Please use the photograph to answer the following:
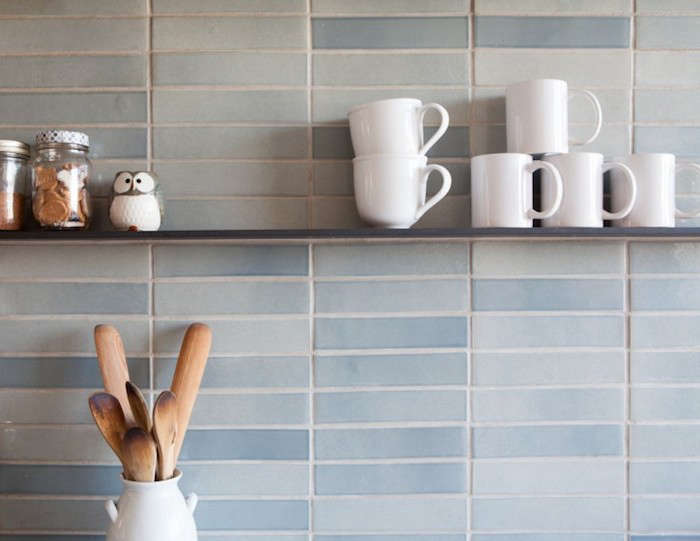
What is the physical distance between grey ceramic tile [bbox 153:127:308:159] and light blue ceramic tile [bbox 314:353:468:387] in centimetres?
32

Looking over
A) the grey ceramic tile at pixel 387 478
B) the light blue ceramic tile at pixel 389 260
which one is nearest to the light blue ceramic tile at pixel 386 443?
the grey ceramic tile at pixel 387 478

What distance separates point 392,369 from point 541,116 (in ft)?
1.38

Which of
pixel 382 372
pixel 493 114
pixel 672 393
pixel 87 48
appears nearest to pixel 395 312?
pixel 382 372

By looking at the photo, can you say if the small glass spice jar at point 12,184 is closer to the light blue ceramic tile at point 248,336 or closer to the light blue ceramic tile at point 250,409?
the light blue ceramic tile at point 248,336

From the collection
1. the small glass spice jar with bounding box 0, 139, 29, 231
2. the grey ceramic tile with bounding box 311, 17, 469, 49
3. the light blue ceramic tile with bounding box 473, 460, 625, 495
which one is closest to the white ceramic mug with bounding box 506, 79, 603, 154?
the grey ceramic tile with bounding box 311, 17, 469, 49

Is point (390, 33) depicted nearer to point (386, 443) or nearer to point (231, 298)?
point (231, 298)

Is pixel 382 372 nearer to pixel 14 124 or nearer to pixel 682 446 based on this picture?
pixel 682 446

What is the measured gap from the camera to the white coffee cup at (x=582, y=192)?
89cm

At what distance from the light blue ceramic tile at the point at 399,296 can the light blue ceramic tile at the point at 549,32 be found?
1.20 feet

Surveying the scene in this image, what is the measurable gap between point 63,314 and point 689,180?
Answer: 3.14ft

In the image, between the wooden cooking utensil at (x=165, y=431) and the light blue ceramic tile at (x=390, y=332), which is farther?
the light blue ceramic tile at (x=390, y=332)

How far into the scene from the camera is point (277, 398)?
3.24 feet

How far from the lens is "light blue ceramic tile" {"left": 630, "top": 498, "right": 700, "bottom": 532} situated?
993 mm

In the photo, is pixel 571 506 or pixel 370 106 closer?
pixel 370 106
